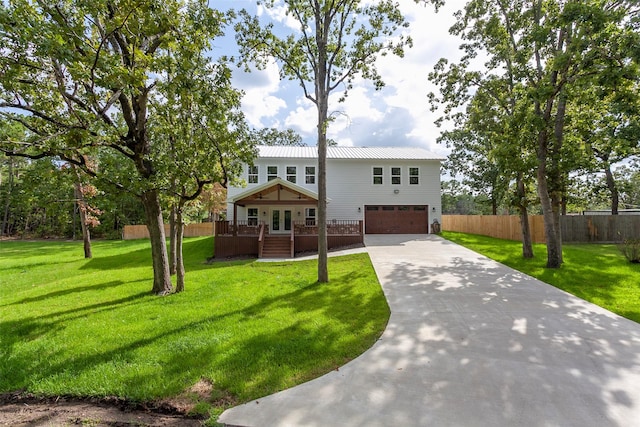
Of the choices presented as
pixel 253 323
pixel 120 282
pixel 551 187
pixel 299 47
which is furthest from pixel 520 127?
pixel 120 282

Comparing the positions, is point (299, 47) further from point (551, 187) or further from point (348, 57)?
point (551, 187)

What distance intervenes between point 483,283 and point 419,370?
5.53 metres

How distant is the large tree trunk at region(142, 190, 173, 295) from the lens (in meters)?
7.91

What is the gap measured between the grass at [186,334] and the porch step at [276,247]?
5458 mm

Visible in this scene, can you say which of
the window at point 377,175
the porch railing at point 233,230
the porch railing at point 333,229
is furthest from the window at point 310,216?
the window at point 377,175

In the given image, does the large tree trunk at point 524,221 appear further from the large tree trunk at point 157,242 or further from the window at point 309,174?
the large tree trunk at point 157,242

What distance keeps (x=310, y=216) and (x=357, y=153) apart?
20.6 feet

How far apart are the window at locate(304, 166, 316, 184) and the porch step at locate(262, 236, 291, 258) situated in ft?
19.5

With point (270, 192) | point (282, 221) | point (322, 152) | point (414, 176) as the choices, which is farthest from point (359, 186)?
point (322, 152)

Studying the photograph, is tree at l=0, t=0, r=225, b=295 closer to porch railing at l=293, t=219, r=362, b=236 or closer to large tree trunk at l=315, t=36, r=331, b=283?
large tree trunk at l=315, t=36, r=331, b=283

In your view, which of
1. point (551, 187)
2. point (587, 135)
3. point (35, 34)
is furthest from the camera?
point (587, 135)

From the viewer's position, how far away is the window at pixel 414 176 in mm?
21016

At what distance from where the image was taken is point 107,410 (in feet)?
10.3

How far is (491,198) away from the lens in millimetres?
26109
